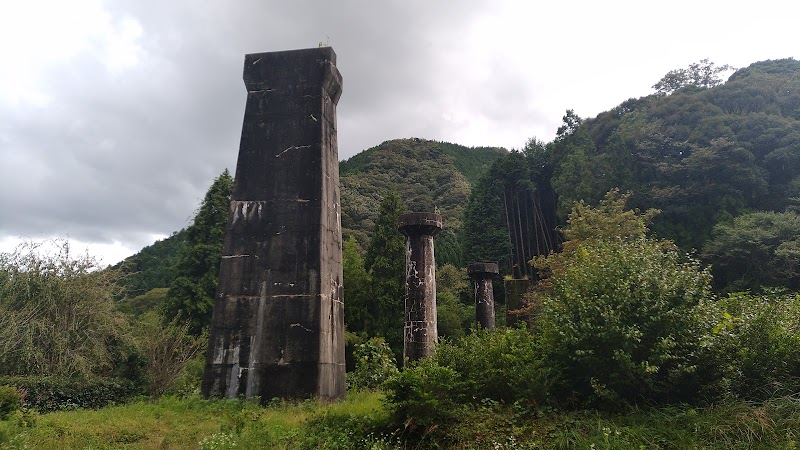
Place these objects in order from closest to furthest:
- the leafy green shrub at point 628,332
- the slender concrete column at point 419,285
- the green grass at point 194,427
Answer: the green grass at point 194,427
the leafy green shrub at point 628,332
the slender concrete column at point 419,285

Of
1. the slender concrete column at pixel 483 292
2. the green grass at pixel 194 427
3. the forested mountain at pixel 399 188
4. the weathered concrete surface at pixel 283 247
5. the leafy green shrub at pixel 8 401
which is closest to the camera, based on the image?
the green grass at pixel 194 427

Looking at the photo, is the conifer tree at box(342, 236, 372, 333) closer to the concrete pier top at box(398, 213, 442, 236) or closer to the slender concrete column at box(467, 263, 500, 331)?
the slender concrete column at box(467, 263, 500, 331)

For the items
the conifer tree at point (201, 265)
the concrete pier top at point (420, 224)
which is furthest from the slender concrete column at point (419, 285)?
the conifer tree at point (201, 265)

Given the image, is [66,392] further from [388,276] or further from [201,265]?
[388,276]

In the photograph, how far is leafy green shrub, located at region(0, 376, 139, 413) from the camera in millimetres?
11062

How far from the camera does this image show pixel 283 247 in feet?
30.0

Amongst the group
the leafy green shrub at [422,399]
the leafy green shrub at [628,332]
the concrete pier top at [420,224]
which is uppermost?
the concrete pier top at [420,224]

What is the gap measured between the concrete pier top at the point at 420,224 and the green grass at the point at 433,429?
8.34 metres

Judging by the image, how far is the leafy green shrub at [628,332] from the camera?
21.4 ft

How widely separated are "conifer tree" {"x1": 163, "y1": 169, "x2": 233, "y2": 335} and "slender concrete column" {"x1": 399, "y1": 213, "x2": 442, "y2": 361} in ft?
54.6

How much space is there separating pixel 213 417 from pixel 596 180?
33.1 m

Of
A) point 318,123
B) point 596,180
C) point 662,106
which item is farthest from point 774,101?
point 318,123

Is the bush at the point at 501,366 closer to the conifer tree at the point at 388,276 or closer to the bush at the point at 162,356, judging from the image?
the bush at the point at 162,356

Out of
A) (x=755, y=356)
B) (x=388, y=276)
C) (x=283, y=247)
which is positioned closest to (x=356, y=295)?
(x=388, y=276)
